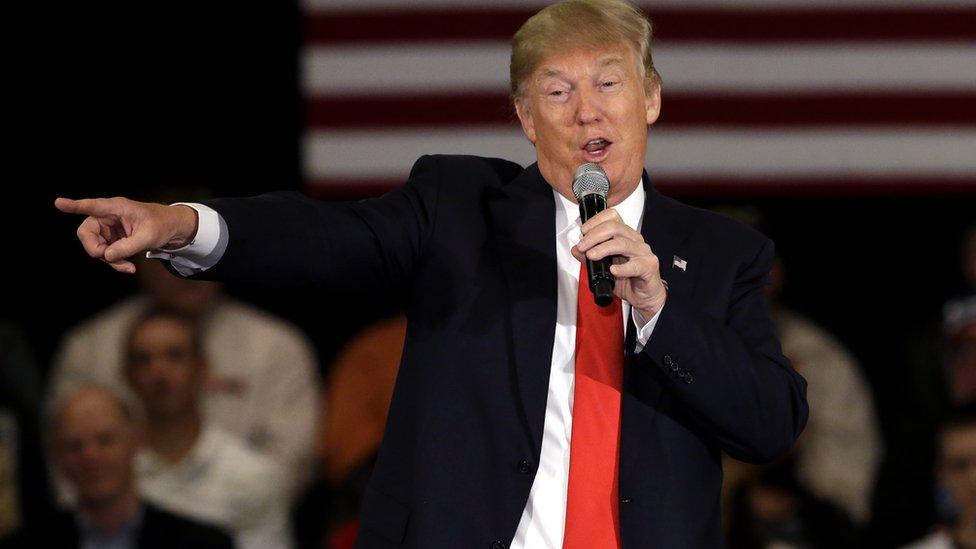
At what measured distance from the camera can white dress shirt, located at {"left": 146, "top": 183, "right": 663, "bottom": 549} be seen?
2055 mm

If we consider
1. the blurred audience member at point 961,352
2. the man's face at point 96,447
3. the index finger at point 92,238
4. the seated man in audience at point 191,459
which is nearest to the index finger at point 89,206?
the index finger at point 92,238

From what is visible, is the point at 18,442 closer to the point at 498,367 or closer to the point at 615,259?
the point at 498,367

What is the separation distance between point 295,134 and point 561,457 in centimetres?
371

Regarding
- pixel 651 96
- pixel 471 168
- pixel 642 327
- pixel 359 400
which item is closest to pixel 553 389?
pixel 642 327

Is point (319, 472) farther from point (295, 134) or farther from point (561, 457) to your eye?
point (561, 457)

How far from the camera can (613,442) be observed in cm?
216

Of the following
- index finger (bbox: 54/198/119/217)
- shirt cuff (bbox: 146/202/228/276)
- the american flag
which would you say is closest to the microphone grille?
shirt cuff (bbox: 146/202/228/276)

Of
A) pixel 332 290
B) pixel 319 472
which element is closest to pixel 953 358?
pixel 319 472

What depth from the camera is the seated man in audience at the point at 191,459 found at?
4.36 metres

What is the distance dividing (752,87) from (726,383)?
364cm

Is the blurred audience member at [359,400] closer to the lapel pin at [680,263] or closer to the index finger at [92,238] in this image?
the lapel pin at [680,263]

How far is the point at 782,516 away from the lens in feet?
14.0

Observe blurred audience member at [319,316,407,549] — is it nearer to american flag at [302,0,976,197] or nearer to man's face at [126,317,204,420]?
man's face at [126,317,204,420]

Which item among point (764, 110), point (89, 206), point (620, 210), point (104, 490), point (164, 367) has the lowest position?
point (104, 490)
